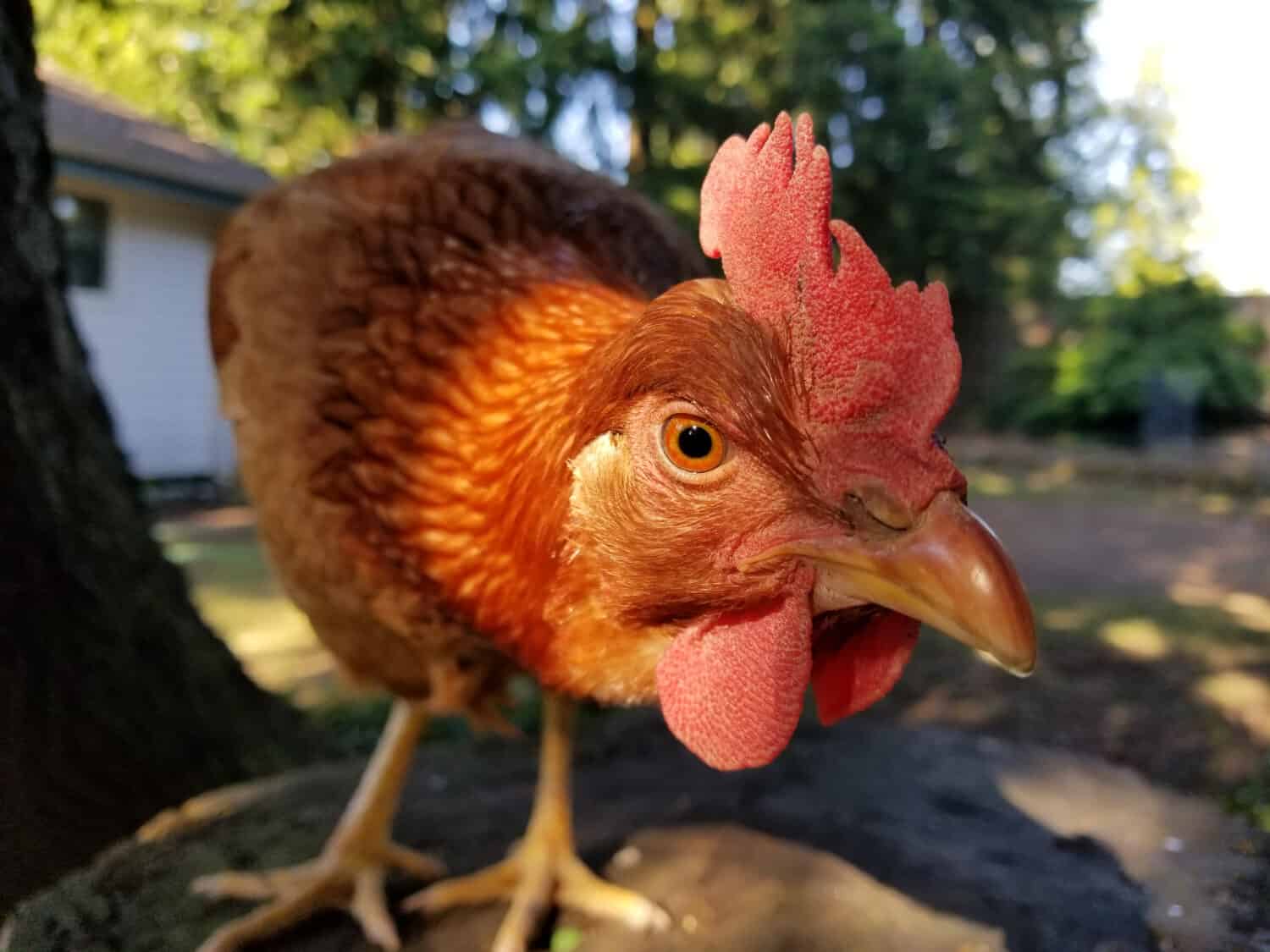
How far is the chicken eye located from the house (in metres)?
8.37

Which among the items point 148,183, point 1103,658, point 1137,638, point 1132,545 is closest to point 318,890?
point 1103,658

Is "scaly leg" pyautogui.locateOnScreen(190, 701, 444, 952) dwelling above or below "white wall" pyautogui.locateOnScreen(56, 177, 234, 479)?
below

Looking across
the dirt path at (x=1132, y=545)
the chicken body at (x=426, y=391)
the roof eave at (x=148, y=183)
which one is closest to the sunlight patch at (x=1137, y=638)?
the dirt path at (x=1132, y=545)

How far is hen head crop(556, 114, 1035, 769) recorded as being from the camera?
1018 millimetres

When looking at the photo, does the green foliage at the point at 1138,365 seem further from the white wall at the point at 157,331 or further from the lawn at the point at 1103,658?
the white wall at the point at 157,331

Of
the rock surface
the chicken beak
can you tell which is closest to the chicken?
the chicken beak

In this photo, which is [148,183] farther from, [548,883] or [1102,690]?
[1102,690]

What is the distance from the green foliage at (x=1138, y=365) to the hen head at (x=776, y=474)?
13.0 metres

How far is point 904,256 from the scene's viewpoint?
7.16 metres

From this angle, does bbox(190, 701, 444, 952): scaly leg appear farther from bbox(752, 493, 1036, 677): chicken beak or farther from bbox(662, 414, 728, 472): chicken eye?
bbox(752, 493, 1036, 677): chicken beak

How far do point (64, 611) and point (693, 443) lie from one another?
1.70 meters

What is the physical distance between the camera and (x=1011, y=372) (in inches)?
522

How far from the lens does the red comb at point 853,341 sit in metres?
1.03

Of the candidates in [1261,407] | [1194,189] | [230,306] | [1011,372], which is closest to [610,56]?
[230,306]
